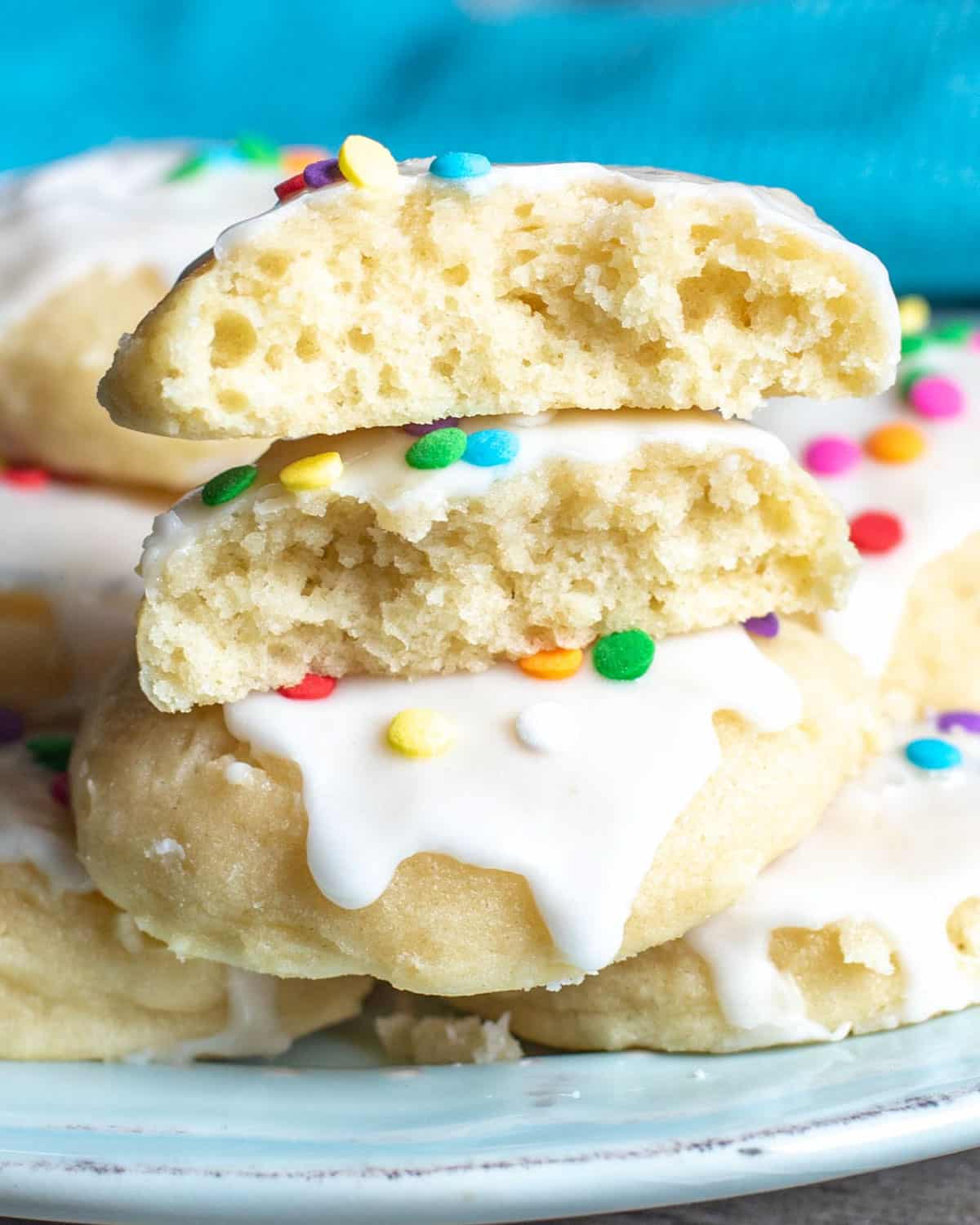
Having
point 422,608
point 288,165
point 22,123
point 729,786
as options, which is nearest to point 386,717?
point 422,608

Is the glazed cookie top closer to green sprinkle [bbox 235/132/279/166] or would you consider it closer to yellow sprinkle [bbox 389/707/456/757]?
green sprinkle [bbox 235/132/279/166]

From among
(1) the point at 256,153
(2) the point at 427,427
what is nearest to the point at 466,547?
(2) the point at 427,427

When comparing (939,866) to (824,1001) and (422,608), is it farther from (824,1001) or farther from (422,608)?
(422,608)

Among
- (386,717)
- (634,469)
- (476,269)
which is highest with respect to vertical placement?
(476,269)

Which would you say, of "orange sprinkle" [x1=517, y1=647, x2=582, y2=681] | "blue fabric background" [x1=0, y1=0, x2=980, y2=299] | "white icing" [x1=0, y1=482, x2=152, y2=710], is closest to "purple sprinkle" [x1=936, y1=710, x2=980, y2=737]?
"orange sprinkle" [x1=517, y1=647, x2=582, y2=681]

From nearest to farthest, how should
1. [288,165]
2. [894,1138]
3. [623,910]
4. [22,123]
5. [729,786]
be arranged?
[894,1138] < [623,910] < [729,786] < [288,165] < [22,123]
